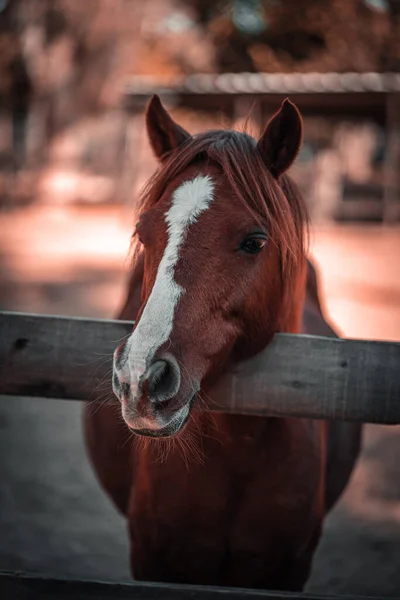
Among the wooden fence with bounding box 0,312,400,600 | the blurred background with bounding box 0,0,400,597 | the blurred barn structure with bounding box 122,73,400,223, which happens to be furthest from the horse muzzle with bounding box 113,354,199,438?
the blurred barn structure with bounding box 122,73,400,223

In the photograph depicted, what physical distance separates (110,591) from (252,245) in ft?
3.32

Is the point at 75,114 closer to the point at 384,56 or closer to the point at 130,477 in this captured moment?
the point at 384,56

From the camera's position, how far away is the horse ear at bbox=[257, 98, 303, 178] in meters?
1.82

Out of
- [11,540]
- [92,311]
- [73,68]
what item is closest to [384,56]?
[73,68]

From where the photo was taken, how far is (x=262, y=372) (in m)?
1.83

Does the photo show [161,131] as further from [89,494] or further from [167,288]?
[89,494]

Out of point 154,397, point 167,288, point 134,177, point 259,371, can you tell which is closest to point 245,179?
point 167,288

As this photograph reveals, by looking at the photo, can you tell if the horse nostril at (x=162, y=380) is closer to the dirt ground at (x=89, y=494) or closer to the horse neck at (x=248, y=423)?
the horse neck at (x=248, y=423)

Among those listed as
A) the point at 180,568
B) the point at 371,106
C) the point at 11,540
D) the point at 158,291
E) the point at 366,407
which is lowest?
the point at 11,540

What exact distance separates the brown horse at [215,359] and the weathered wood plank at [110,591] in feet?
1.24

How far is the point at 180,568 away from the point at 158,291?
1.06 meters

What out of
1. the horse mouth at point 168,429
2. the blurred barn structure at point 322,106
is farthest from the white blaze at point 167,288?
the blurred barn structure at point 322,106

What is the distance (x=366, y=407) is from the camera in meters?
1.79

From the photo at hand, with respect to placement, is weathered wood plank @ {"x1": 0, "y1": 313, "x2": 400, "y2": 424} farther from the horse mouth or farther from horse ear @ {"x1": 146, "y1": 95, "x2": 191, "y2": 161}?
horse ear @ {"x1": 146, "y1": 95, "x2": 191, "y2": 161}
